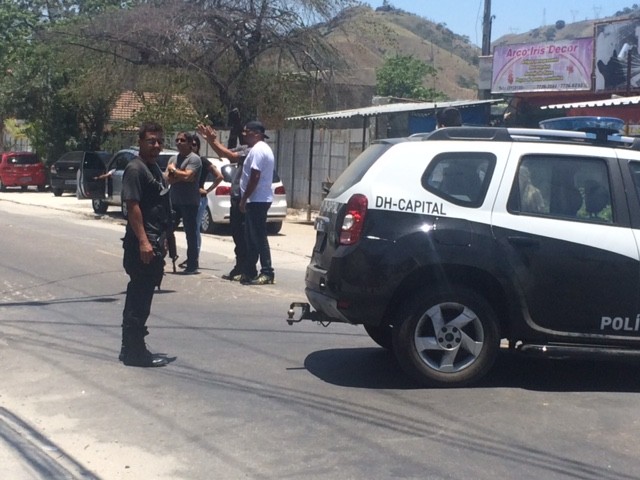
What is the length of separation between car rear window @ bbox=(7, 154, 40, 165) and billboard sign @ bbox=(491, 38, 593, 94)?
670 inches

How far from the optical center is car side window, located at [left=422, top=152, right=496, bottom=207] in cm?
716

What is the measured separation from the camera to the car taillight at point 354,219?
7.12 m

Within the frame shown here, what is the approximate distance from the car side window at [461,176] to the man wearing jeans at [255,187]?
454cm

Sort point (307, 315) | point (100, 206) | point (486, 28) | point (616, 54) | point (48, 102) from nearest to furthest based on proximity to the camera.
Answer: point (307, 315) → point (616, 54) → point (100, 206) → point (486, 28) → point (48, 102)

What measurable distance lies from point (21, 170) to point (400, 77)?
139 ft

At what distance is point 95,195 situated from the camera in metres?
24.1

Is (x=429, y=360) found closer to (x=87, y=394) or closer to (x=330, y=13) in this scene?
(x=87, y=394)

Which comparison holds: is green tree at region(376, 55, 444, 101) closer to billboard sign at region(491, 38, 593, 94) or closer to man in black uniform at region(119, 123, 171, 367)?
billboard sign at region(491, 38, 593, 94)

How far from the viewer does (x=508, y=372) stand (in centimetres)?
784

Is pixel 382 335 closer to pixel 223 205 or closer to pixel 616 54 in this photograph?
pixel 223 205

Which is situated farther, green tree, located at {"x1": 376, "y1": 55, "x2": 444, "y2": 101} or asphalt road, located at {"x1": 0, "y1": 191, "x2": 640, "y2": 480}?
green tree, located at {"x1": 376, "y1": 55, "x2": 444, "y2": 101}

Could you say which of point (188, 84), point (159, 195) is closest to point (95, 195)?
point (188, 84)

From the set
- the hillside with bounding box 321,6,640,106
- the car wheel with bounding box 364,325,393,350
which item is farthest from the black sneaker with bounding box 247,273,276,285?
the hillside with bounding box 321,6,640,106

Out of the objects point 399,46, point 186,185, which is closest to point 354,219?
point 186,185
